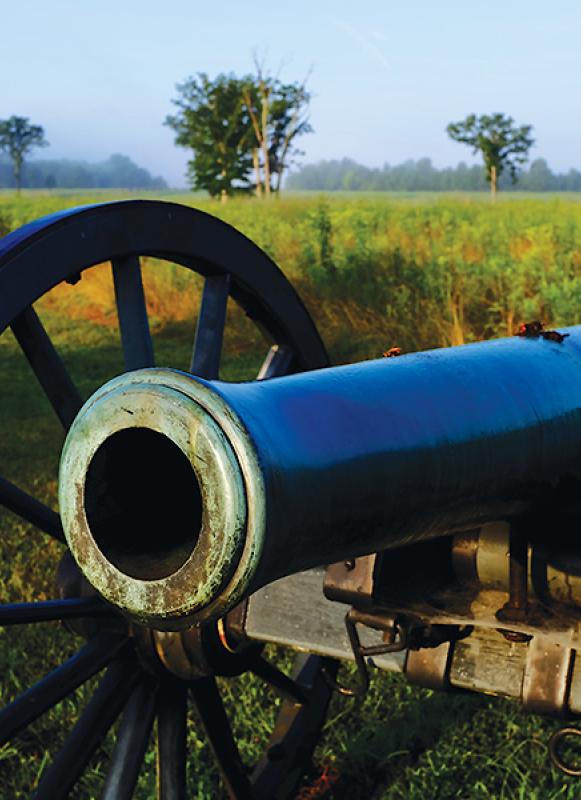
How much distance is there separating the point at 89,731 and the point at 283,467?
4.49 ft

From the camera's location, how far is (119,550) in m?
1.71

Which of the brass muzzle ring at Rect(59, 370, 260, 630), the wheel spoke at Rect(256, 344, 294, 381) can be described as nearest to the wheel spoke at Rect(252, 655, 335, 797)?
the wheel spoke at Rect(256, 344, 294, 381)

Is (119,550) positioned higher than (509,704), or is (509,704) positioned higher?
(119,550)

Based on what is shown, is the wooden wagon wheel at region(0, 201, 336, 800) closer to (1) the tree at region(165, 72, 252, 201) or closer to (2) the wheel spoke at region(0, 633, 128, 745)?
(2) the wheel spoke at region(0, 633, 128, 745)

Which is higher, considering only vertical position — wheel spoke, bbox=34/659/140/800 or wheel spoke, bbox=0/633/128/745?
wheel spoke, bbox=0/633/128/745

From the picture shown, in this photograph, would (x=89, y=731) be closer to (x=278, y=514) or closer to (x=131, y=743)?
(x=131, y=743)

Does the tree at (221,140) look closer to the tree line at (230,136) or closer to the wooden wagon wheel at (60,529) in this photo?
the tree line at (230,136)

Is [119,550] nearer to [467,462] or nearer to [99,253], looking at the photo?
[467,462]

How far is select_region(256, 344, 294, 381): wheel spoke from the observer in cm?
315

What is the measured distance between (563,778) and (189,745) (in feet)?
3.35

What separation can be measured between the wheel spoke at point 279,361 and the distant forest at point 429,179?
11015cm

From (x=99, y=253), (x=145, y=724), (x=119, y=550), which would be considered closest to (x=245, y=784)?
(x=145, y=724)

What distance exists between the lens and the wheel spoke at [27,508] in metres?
2.65

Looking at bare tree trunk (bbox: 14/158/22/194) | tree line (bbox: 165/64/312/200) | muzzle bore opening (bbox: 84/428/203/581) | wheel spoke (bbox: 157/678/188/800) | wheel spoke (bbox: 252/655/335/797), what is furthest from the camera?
→ bare tree trunk (bbox: 14/158/22/194)
